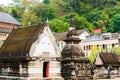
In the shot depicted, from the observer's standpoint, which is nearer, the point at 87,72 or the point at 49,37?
the point at 49,37

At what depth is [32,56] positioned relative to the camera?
83.6 ft

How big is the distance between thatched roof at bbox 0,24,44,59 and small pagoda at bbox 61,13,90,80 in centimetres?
360

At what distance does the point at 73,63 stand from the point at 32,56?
4.22 metres

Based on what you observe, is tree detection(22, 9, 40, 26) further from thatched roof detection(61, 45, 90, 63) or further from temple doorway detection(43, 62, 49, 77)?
temple doorway detection(43, 62, 49, 77)

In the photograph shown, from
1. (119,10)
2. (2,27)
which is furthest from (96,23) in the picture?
(2,27)

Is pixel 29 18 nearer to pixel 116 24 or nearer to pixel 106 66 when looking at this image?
pixel 116 24

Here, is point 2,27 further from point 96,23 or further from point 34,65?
point 96,23

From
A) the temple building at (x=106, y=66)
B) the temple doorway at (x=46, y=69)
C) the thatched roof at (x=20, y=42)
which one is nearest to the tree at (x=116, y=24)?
the temple building at (x=106, y=66)

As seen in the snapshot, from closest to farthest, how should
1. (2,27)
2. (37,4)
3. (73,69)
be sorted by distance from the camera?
(73,69) < (2,27) < (37,4)

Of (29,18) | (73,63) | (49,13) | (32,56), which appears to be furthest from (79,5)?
(32,56)

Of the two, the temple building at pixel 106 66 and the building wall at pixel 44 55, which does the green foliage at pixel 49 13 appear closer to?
the temple building at pixel 106 66

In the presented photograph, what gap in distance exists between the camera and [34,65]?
2562cm

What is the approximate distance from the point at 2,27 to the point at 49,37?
21498 mm

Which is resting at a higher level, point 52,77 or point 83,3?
point 83,3
